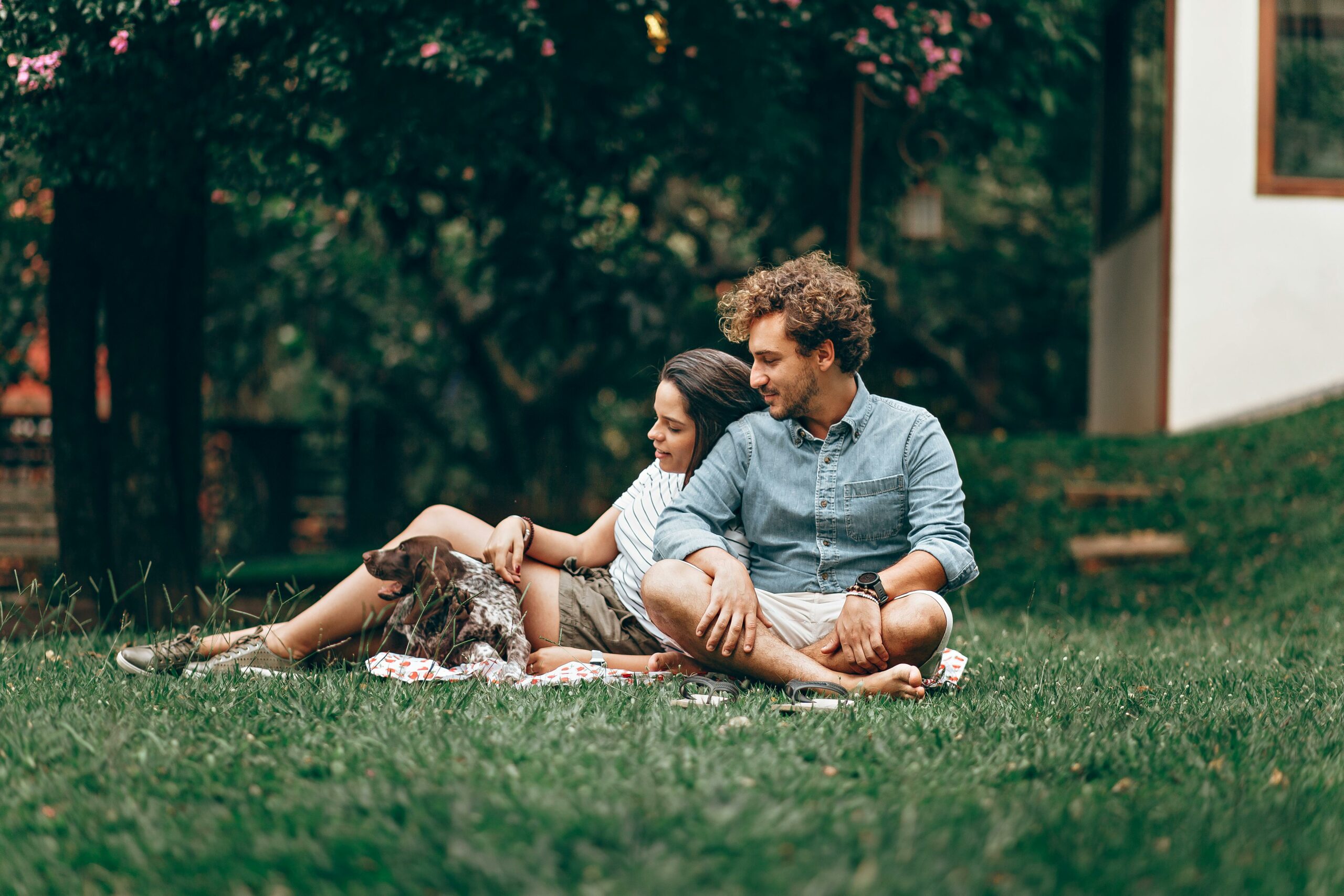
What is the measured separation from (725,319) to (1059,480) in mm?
5895

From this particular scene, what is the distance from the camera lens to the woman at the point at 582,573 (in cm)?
367

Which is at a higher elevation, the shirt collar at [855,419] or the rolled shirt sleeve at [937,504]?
the shirt collar at [855,419]

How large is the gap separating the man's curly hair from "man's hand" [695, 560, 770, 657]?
28.9 inches

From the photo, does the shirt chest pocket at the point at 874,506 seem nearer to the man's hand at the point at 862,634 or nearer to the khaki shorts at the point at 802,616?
the khaki shorts at the point at 802,616

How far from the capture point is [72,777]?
2.43 metres

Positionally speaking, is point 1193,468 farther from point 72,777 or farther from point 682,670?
point 72,777

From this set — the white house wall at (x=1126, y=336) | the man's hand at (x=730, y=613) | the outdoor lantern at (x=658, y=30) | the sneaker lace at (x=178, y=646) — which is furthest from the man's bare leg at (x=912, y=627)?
the white house wall at (x=1126, y=336)

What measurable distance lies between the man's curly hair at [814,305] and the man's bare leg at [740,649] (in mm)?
800

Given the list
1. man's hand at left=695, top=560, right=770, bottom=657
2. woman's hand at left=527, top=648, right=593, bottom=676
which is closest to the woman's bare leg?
woman's hand at left=527, top=648, right=593, bottom=676

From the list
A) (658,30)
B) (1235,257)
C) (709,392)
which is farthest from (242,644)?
(1235,257)

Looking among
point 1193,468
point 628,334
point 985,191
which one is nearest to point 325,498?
point 628,334

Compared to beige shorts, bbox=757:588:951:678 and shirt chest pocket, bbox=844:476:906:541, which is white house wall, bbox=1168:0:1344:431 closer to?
shirt chest pocket, bbox=844:476:906:541

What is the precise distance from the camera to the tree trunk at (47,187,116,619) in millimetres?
6082

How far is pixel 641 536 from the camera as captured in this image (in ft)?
12.6
